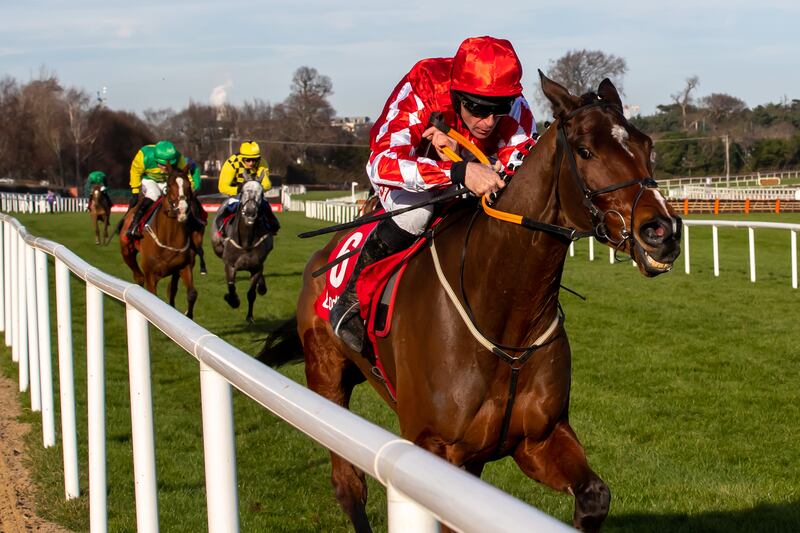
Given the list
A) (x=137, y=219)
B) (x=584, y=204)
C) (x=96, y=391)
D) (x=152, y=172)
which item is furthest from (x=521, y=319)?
(x=152, y=172)

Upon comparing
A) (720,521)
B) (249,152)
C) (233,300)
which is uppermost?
(249,152)

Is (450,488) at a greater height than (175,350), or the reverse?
(450,488)

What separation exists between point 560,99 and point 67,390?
2.66 metres

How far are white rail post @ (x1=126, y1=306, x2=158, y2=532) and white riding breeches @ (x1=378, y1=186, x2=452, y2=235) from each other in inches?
37.7

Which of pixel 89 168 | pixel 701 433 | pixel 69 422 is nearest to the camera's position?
pixel 69 422

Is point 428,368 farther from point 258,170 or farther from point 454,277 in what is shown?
point 258,170

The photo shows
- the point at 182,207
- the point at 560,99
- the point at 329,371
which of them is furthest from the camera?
the point at 182,207

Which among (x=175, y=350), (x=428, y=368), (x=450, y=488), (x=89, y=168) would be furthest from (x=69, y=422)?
(x=89, y=168)

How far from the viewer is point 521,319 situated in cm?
306

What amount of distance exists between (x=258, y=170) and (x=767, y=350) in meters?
5.70

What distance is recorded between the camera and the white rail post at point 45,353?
16.9 ft

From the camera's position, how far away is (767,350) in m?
7.85

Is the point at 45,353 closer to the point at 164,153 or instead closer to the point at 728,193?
the point at 164,153

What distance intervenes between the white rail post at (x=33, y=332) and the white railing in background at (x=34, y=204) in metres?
40.1
